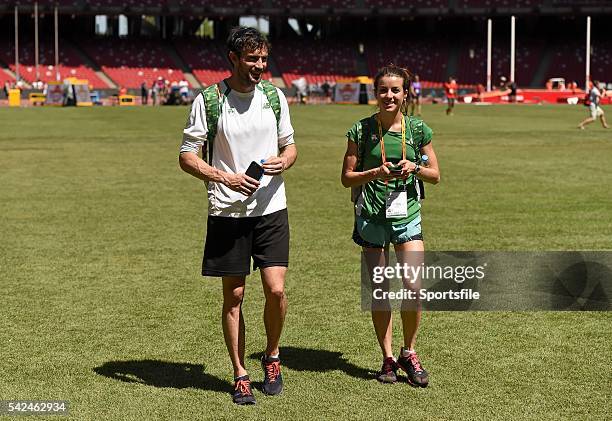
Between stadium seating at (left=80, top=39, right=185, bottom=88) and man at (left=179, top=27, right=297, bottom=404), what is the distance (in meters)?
70.7

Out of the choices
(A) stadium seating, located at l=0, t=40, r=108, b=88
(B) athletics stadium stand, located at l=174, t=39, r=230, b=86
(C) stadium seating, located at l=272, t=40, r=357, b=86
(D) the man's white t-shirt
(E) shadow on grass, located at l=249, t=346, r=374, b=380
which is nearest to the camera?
(D) the man's white t-shirt

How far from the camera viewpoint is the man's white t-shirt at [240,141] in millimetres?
6172

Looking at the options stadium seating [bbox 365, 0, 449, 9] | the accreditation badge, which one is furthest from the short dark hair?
stadium seating [bbox 365, 0, 449, 9]

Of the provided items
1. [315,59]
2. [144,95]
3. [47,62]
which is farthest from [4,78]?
[315,59]

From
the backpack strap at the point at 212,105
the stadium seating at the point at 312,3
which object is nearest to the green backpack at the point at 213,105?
the backpack strap at the point at 212,105

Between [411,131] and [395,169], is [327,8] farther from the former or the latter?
[395,169]

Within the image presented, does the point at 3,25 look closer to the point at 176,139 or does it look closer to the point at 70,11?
the point at 70,11

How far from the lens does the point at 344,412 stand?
239 inches

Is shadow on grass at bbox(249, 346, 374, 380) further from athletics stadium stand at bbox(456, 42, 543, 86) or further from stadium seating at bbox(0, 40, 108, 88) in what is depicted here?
athletics stadium stand at bbox(456, 42, 543, 86)

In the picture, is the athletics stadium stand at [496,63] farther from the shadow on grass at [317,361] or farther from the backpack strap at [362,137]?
the backpack strap at [362,137]

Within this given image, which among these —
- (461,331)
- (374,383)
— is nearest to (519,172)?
(461,331)

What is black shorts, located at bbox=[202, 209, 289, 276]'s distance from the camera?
20.7 ft

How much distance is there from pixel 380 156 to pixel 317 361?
5.03ft

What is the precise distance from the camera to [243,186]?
20.0ft
